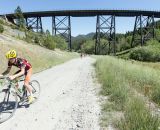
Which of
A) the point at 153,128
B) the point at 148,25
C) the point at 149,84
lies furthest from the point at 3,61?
the point at 148,25

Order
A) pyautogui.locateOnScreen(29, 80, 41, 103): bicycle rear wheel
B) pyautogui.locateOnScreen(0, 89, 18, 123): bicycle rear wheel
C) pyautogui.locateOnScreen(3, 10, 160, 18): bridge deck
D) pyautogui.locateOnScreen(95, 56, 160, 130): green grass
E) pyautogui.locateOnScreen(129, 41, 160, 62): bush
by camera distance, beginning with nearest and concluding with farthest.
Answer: pyautogui.locateOnScreen(95, 56, 160, 130): green grass → pyautogui.locateOnScreen(0, 89, 18, 123): bicycle rear wheel → pyautogui.locateOnScreen(29, 80, 41, 103): bicycle rear wheel → pyautogui.locateOnScreen(129, 41, 160, 62): bush → pyautogui.locateOnScreen(3, 10, 160, 18): bridge deck

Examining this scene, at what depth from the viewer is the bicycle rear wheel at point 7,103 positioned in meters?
6.92

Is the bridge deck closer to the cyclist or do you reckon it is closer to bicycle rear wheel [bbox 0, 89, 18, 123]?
the cyclist

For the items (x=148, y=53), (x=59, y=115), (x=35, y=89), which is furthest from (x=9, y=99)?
(x=148, y=53)

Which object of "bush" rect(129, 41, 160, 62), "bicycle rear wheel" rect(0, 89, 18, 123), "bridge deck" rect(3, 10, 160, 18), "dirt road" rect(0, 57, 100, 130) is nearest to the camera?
"dirt road" rect(0, 57, 100, 130)

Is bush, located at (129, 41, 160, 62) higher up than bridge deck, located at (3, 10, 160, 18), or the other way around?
bridge deck, located at (3, 10, 160, 18)

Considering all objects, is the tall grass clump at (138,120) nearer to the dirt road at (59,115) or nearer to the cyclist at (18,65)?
the dirt road at (59,115)

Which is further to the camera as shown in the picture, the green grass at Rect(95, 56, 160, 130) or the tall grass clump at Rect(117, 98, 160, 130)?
the green grass at Rect(95, 56, 160, 130)

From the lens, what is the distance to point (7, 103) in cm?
727

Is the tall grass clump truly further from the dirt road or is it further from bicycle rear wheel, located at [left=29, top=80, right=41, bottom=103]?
bicycle rear wheel, located at [left=29, top=80, right=41, bottom=103]

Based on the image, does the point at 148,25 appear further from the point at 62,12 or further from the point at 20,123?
the point at 20,123

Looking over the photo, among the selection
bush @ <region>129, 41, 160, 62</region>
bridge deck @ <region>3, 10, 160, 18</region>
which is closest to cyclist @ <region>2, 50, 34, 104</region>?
bush @ <region>129, 41, 160, 62</region>

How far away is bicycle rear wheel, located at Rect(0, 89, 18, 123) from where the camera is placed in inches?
273

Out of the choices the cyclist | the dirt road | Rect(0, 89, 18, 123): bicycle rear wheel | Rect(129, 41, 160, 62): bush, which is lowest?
Rect(129, 41, 160, 62): bush
